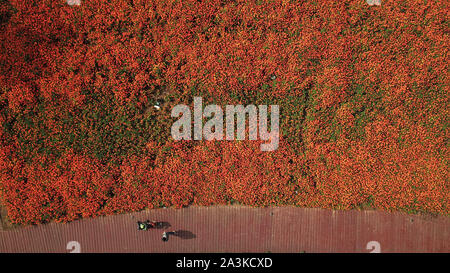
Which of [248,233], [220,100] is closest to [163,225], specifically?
[248,233]

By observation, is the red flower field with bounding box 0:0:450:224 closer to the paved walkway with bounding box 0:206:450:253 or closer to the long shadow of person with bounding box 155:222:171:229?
the paved walkway with bounding box 0:206:450:253

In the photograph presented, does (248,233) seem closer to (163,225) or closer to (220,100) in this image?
(163,225)

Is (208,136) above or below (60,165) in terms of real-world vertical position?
above

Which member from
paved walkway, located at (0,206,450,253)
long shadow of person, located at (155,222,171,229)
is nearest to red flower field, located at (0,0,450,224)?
paved walkway, located at (0,206,450,253)

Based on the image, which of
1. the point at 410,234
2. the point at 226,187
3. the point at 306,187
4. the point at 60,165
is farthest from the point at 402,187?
the point at 60,165
